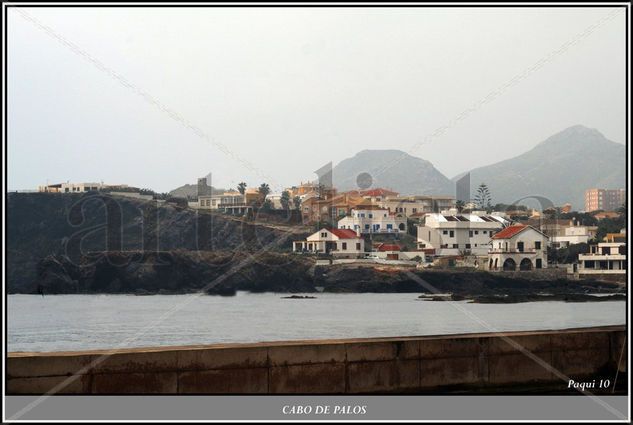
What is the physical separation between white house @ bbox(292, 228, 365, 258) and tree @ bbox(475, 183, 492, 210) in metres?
47.5

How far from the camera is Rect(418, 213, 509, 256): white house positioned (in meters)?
104

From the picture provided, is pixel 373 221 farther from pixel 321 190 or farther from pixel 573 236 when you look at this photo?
pixel 573 236

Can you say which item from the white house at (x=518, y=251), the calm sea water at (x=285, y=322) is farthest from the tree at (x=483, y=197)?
the calm sea water at (x=285, y=322)

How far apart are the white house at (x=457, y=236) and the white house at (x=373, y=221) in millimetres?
6200

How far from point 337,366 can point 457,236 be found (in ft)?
317

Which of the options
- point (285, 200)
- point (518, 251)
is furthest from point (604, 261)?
point (285, 200)

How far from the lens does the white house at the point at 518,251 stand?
9544 centimetres

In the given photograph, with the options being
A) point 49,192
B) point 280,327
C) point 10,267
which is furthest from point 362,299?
point 49,192

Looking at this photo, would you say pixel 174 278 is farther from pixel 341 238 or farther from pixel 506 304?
pixel 506 304

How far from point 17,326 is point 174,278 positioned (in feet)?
181

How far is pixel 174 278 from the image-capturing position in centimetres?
10656

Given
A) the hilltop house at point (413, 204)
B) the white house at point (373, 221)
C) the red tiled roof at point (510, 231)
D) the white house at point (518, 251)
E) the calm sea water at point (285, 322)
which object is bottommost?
the calm sea water at point (285, 322)

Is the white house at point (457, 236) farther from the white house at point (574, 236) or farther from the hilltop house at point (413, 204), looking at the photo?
the hilltop house at point (413, 204)

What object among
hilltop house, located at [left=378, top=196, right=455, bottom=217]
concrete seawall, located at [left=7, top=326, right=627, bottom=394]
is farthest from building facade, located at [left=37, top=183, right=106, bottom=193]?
concrete seawall, located at [left=7, top=326, right=627, bottom=394]
